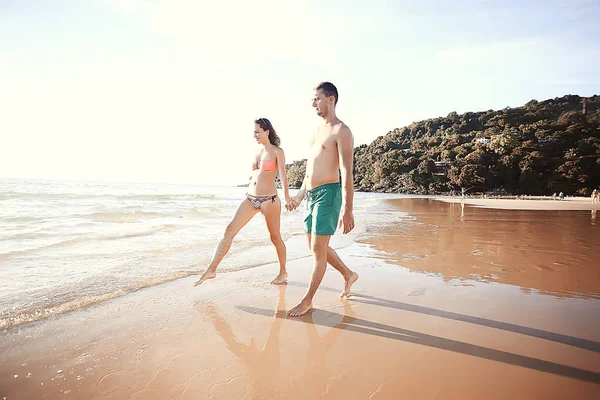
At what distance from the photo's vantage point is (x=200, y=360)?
83.5 inches

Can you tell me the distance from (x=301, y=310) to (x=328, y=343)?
64 cm

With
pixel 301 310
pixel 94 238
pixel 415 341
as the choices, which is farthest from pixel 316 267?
pixel 94 238

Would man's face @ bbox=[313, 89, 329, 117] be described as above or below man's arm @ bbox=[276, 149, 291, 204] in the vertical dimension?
above

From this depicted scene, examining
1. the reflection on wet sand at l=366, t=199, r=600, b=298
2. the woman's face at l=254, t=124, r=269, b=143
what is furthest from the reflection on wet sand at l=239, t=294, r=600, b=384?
the woman's face at l=254, t=124, r=269, b=143

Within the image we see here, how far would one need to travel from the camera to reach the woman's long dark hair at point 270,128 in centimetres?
406

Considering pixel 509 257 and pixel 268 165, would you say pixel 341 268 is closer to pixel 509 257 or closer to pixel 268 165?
pixel 268 165

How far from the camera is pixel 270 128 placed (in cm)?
410

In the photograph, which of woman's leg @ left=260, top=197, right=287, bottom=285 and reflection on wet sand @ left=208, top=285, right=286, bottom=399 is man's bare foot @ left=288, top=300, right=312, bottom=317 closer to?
reflection on wet sand @ left=208, top=285, right=286, bottom=399

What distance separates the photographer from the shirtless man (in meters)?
2.98

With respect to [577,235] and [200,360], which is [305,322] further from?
[577,235]

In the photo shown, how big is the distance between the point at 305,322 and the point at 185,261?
3141 mm

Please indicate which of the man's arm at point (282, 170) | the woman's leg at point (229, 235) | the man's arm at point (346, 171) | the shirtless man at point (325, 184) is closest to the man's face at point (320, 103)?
the shirtless man at point (325, 184)

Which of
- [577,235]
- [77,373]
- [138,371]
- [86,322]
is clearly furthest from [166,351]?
[577,235]

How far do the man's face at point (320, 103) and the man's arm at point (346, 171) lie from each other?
295mm
